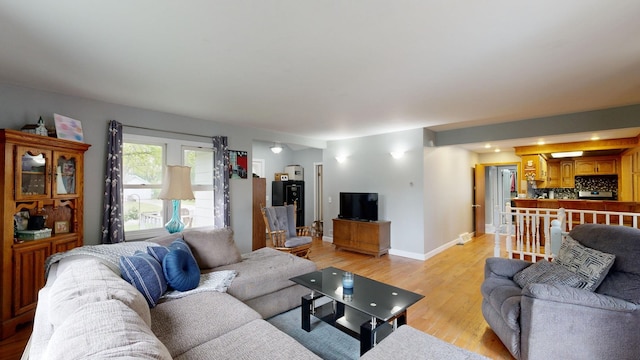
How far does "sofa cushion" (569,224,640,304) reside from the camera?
6.26 feet

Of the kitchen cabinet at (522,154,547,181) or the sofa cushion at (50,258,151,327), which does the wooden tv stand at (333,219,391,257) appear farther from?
the sofa cushion at (50,258,151,327)

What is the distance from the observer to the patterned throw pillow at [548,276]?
2.08 metres

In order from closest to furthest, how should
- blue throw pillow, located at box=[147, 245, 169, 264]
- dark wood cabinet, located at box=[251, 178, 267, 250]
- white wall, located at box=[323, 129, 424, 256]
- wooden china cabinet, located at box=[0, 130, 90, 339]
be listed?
blue throw pillow, located at box=[147, 245, 169, 264]
wooden china cabinet, located at box=[0, 130, 90, 339]
white wall, located at box=[323, 129, 424, 256]
dark wood cabinet, located at box=[251, 178, 267, 250]

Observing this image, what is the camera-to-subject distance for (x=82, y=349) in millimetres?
868

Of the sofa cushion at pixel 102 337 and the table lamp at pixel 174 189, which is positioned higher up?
the table lamp at pixel 174 189

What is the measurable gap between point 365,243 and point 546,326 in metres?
3.48

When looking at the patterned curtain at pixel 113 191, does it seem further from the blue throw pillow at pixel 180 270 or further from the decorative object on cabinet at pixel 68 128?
the blue throw pillow at pixel 180 270

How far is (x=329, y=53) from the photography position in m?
2.22

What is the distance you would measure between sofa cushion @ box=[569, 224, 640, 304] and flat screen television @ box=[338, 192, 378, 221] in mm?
3386

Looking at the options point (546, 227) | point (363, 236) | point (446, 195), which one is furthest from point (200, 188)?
point (546, 227)

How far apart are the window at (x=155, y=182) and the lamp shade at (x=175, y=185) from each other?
848 millimetres

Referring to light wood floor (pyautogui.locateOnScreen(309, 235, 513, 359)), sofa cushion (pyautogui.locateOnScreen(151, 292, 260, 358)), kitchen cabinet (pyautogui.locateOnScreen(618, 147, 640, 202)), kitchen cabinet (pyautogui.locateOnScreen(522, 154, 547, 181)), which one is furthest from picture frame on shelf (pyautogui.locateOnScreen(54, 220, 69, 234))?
kitchen cabinet (pyautogui.locateOnScreen(618, 147, 640, 202))

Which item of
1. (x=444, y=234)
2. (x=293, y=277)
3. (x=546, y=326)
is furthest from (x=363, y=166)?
(x=546, y=326)

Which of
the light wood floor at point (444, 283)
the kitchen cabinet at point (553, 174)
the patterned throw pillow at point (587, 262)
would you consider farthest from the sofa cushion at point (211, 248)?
the kitchen cabinet at point (553, 174)
